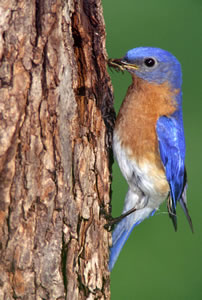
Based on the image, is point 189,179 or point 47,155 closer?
point 47,155

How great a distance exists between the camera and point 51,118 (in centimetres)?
281

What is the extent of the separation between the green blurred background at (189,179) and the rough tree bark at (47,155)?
1.77m

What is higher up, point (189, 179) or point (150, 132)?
point (150, 132)

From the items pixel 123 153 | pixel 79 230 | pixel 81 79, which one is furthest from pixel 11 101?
pixel 123 153

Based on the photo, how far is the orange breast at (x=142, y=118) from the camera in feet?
11.9

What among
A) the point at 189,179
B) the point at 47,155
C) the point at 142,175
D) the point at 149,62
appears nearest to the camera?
the point at 47,155

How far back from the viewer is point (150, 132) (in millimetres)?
3654

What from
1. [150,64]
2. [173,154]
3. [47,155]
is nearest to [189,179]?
[173,154]

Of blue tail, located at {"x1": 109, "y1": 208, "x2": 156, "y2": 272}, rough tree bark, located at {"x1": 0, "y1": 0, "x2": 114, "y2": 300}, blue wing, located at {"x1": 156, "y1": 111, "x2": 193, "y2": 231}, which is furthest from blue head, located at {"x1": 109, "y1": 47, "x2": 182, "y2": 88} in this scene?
blue tail, located at {"x1": 109, "y1": 208, "x2": 156, "y2": 272}

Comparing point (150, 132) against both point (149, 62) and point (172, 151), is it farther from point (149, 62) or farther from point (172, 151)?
point (149, 62)

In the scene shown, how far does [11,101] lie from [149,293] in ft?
11.5

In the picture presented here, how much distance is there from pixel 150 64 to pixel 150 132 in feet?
1.57

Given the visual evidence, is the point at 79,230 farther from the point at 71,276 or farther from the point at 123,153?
the point at 123,153

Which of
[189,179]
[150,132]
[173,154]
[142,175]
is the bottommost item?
[189,179]
